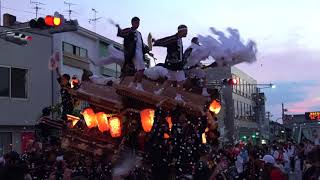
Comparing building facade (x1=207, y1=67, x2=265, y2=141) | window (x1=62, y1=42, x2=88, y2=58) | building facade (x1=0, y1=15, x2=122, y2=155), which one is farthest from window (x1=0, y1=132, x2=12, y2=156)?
building facade (x1=207, y1=67, x2=265, y2=141)

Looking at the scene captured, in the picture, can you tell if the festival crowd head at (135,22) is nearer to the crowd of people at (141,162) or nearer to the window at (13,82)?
the crowd of people at (141,162)

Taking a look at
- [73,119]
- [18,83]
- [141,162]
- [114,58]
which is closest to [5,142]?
[18,83]

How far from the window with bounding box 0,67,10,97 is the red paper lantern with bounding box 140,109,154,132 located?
17931 mm

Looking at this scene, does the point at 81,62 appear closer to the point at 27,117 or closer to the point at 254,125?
the point at 27,117

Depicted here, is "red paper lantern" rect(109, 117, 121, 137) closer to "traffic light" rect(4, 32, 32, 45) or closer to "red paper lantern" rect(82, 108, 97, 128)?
"red paper lantern" rect(82, 108, 97, 128)

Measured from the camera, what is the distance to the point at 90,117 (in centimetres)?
998

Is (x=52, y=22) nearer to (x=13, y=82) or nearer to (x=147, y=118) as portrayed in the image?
(x=147, y=118)

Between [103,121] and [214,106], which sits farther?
[103,121]

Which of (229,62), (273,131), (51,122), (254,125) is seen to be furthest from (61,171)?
(273,131)

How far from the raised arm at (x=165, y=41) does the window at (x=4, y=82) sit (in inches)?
691

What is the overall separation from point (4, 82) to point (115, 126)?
17393 mm

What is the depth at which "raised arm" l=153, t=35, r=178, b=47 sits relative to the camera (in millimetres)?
9212

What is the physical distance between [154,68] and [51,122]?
2.52 m

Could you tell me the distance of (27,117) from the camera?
26.2 metres
